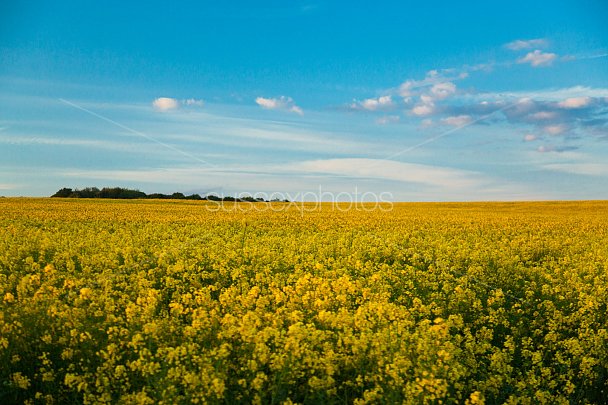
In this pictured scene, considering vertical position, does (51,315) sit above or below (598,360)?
above

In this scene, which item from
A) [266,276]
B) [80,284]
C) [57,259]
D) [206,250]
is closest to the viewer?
[80,284]

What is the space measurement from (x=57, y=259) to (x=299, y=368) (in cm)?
850

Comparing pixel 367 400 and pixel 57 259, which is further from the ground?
pixel 57 259

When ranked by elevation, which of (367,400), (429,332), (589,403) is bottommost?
(589,403)

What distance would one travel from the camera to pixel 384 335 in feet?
20.3

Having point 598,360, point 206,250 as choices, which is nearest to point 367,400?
point 598,360

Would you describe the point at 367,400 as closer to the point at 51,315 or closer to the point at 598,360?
the point at 598,360

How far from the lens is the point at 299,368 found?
5.92 metres

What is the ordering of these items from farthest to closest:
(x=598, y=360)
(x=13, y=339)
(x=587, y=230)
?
(x=587, y=230), (x=598, y=360), (x=13, y=339)

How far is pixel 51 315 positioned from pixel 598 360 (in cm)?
820

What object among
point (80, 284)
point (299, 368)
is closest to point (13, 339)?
point (80, 284)

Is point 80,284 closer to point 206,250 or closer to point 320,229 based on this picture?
point 206,250

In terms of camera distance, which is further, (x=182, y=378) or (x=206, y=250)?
(x=206, y=250)

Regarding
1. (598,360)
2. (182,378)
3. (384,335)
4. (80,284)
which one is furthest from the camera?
(80,284)
